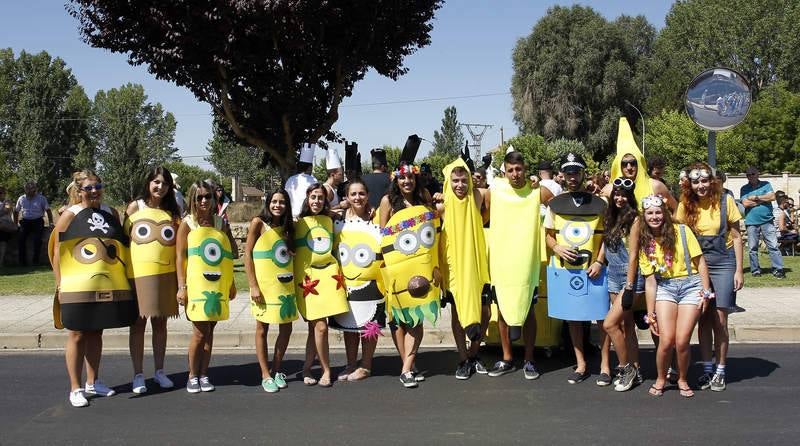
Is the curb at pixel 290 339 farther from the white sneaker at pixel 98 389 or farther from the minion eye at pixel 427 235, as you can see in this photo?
the minion eye at pixel 427 235

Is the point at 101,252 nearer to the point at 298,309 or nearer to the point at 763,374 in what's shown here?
the point at 298,309

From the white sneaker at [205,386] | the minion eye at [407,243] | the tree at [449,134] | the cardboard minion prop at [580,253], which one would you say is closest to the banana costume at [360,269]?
the minion eye at [407,243]

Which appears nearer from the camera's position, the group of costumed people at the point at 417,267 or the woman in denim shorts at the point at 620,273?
the group of costumed people at the point at 417,267

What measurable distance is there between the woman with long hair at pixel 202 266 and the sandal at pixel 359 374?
125 cm

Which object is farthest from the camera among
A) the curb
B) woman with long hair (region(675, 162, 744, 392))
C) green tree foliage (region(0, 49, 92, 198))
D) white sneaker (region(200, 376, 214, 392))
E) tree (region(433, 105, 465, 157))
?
tree (region(433, 105, 465, 157))

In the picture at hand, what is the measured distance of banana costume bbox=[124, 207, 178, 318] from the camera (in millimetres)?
5961

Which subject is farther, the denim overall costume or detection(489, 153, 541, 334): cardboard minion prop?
detection(489, 153, 541, 334): cardboard minion prop

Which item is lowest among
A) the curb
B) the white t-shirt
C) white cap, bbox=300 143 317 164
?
the curb

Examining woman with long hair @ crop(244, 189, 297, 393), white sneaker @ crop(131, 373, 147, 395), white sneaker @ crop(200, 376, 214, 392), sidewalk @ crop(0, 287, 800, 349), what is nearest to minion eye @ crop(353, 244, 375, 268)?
woman with long hair @ crop(244, 189, 297, 393)

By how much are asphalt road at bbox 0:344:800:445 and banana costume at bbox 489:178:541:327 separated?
66cm

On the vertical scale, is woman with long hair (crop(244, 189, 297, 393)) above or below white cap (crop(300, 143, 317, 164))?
below

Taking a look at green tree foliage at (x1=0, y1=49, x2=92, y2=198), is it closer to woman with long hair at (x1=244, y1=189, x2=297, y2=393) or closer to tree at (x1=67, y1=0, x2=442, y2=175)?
tree at (x1=67, y1=0, x2=442, y2=175)

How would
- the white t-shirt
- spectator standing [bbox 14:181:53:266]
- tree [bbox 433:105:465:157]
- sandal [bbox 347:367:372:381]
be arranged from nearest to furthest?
sandal [bbox 347:367:372:381]
the white t-shirt
spectator standing [bbox 14:181:53:266]
tree [bbox 433:105:465:157]

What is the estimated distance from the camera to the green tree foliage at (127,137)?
6178cm
